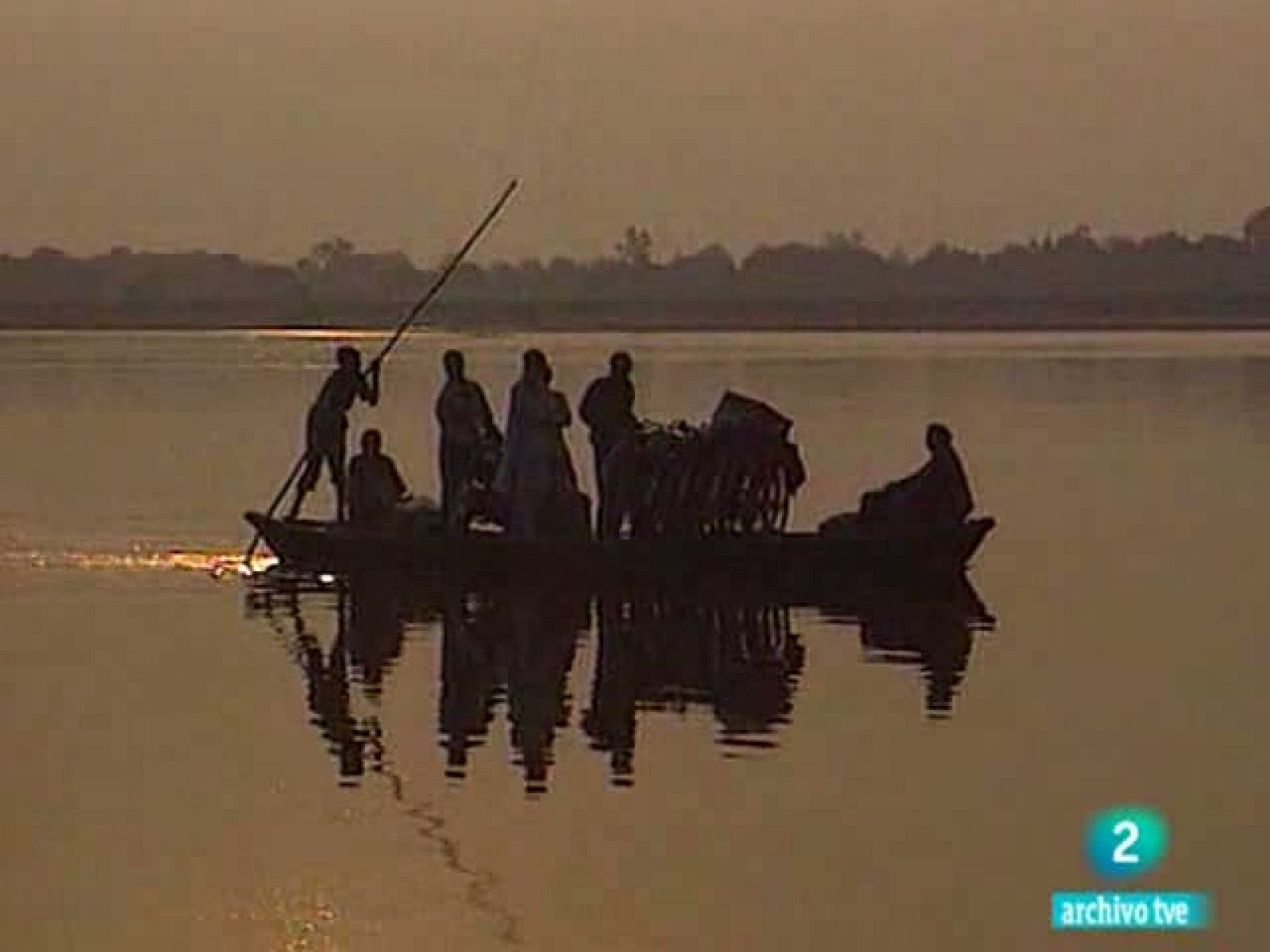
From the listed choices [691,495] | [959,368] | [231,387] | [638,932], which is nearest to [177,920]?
[638,932]

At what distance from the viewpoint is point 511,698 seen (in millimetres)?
17156

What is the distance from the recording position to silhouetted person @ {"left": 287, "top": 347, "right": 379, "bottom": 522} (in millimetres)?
→ 24484

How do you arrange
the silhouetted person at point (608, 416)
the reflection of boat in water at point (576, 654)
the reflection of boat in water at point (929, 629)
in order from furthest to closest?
the silhouetted person at point (608, 416) → the reflection of boat in water at point (929, 629) → the reflection of boat in water at point (576, 654)

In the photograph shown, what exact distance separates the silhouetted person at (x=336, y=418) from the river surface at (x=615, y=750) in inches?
46.1

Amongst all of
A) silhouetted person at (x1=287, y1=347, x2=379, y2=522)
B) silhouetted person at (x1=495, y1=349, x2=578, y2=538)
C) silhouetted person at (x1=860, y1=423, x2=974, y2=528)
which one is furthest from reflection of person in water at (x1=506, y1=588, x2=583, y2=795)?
silhouetted person at (x1=287, y1=347, x2=379, y2=522)

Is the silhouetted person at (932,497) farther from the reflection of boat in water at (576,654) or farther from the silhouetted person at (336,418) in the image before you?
the silhouetted person at (336,418)

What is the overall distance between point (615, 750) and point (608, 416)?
25.0 feet

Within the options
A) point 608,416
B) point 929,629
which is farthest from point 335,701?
point 608,416

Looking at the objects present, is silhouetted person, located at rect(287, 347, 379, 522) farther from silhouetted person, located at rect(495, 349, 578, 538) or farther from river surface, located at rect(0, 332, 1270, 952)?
silhouetted person, located at rect(495, 349, 578, 538)

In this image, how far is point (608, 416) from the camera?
22.8 metres

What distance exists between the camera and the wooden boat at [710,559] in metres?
22.3

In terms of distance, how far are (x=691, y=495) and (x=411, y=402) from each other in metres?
44.3

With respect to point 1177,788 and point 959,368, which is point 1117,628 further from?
point 959,368

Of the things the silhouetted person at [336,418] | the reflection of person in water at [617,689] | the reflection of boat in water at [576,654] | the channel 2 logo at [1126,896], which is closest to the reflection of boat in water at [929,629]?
the reflection of boat in water at [576,654]
